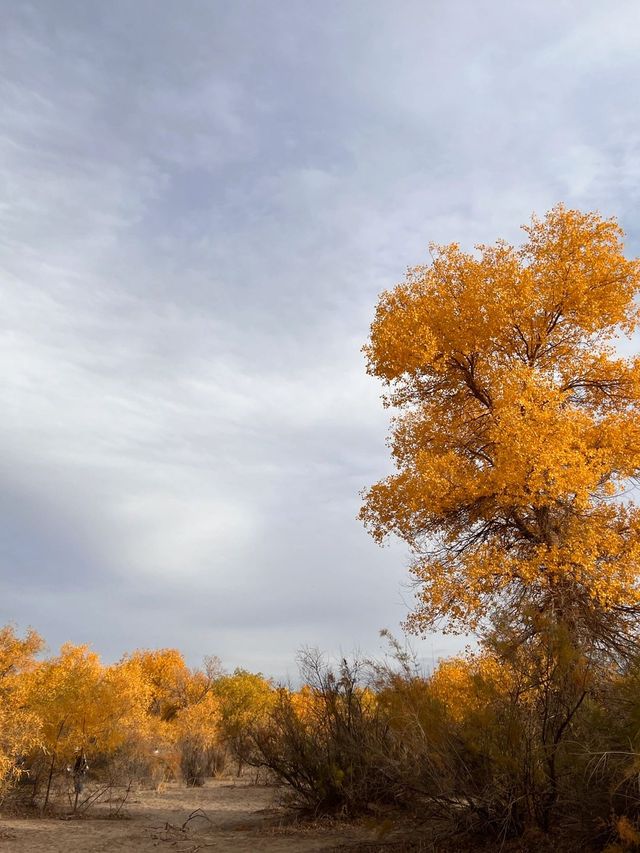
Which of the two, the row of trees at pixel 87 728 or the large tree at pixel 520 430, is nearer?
the large tree at pixel 520 430

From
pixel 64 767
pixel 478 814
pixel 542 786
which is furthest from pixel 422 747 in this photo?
pixel 64 767

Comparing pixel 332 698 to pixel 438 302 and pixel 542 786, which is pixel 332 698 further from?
pixel 438 302

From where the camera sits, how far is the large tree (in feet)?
35.9

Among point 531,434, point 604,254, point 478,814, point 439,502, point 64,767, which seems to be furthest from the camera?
point 64,767

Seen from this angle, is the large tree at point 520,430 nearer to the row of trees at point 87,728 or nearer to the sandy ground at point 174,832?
the sandy ground at point 174,832

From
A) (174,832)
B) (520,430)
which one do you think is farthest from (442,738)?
(174,832)

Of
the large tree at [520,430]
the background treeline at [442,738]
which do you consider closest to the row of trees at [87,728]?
the background treeline at [442,738]

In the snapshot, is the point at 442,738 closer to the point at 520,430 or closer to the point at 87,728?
the point at 520,430

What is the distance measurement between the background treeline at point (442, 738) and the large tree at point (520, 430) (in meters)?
2.00

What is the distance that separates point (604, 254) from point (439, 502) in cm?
628

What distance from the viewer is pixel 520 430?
35.4 feet

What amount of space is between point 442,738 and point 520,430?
16.4 feet

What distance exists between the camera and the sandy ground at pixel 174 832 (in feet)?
39.4

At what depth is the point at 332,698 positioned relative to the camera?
1374cm
